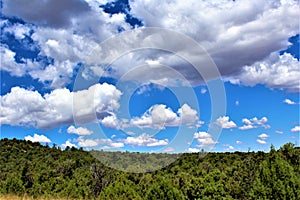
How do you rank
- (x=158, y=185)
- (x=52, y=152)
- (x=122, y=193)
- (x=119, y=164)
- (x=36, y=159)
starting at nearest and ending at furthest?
(x=122, y=193)
(x=119, y=164)
(x=158, y=185)
(x=36, y=159)
(x=52, y=152)

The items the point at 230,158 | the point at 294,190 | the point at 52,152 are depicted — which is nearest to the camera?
the point at 294,190

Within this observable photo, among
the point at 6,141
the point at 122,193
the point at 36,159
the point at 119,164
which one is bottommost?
the point at 122,193

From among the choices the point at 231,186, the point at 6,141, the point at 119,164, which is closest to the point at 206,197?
the point at 231,186

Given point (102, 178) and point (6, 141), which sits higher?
point (6, 141)

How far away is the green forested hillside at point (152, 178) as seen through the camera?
23.8 meters

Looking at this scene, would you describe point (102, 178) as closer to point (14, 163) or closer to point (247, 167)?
point (247, 167)

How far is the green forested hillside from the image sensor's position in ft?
Result: 78.2

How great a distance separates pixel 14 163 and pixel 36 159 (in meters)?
6.54

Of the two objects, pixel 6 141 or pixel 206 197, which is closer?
pixel 206 197

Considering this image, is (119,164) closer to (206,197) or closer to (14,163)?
(206,197)

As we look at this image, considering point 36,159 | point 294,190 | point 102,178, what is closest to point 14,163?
point 36,159

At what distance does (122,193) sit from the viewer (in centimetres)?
2805

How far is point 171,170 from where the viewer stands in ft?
209

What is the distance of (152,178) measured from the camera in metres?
54.5
